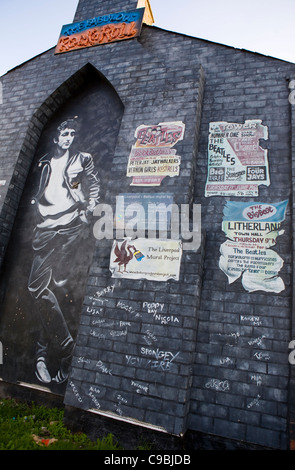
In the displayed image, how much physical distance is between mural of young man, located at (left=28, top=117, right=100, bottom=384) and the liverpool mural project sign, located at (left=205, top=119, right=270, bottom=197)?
2.12 m

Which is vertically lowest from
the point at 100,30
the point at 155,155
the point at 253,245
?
the point at 253,245

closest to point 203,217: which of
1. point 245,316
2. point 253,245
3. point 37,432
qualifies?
point 253,245

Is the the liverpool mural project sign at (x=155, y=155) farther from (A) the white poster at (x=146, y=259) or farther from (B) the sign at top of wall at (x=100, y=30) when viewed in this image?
(B) the sign at top of wall at (x=100, y=30)

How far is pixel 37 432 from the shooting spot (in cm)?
366

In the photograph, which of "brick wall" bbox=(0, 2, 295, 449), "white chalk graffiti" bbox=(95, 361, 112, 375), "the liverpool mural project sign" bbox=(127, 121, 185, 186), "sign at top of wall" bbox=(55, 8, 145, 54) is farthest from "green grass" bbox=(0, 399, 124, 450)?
"sign at top of wall" bbox=(55, 8, 145, 54)

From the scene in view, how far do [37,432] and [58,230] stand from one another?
3.08m

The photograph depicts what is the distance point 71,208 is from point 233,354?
362 cm

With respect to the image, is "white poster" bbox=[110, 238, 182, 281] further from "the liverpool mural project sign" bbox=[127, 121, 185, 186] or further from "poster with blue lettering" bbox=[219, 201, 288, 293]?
"the liverpool mural project sign" bbox=[127, 121, 185, 186]

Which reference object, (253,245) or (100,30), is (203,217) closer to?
(253,245)

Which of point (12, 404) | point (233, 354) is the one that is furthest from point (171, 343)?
point (12, 404)

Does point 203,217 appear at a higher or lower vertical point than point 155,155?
lower

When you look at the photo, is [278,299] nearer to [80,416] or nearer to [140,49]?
[80,416]

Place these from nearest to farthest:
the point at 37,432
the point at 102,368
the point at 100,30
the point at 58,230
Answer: the point at 37,432, the point at 102,368, the point at 58,230, the point at 100,30

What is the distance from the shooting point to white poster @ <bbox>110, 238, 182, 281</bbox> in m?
4.02
